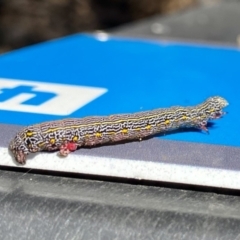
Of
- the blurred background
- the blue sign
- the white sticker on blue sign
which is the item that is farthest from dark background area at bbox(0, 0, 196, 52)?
the white sticker on blue sign

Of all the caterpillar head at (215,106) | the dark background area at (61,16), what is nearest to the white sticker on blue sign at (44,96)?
the caterpillar head at (215,106)

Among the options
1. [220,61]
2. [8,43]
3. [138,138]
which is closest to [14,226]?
[138,138]

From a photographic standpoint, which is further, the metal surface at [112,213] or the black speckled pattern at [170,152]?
the black speckled pattern at [170,152]

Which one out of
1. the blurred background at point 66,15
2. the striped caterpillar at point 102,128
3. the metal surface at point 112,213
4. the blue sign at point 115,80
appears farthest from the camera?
the blurred background at point 66,15

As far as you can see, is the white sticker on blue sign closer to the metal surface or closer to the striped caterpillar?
the striped caterpillar

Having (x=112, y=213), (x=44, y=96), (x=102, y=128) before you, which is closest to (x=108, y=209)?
(x=112, y=213)

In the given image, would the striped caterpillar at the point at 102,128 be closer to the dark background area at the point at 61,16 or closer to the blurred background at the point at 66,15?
the blurred background at the point at 66,15

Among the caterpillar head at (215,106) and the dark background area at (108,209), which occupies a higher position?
the caterpillar head at (215,106)
